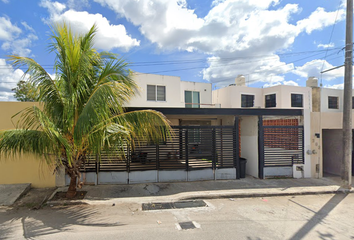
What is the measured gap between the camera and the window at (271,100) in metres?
22.4

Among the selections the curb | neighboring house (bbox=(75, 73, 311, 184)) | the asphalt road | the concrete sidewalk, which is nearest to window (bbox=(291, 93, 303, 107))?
neighboring house (bbox=(75, 73, 311, 184))

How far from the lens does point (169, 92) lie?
54.0 feet

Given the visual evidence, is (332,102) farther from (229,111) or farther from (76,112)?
(76,112)

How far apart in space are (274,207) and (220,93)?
18354 millimetres

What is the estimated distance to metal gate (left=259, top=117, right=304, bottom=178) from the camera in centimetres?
934

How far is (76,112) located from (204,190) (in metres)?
5.09

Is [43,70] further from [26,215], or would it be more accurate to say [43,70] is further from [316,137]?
[316,137]

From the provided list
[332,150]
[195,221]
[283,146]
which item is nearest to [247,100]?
[332,150]

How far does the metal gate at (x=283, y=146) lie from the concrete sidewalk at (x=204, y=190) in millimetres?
881

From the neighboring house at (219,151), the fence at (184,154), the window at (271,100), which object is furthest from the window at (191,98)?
the fence at (184,154)

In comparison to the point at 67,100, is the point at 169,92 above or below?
above

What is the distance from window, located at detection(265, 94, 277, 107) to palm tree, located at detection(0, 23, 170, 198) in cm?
1972

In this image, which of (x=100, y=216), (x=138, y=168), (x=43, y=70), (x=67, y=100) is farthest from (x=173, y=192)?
(x=43, y=70)

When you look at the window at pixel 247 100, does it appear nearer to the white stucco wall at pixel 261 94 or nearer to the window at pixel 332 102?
the white stucco wall at pixel 261 94
